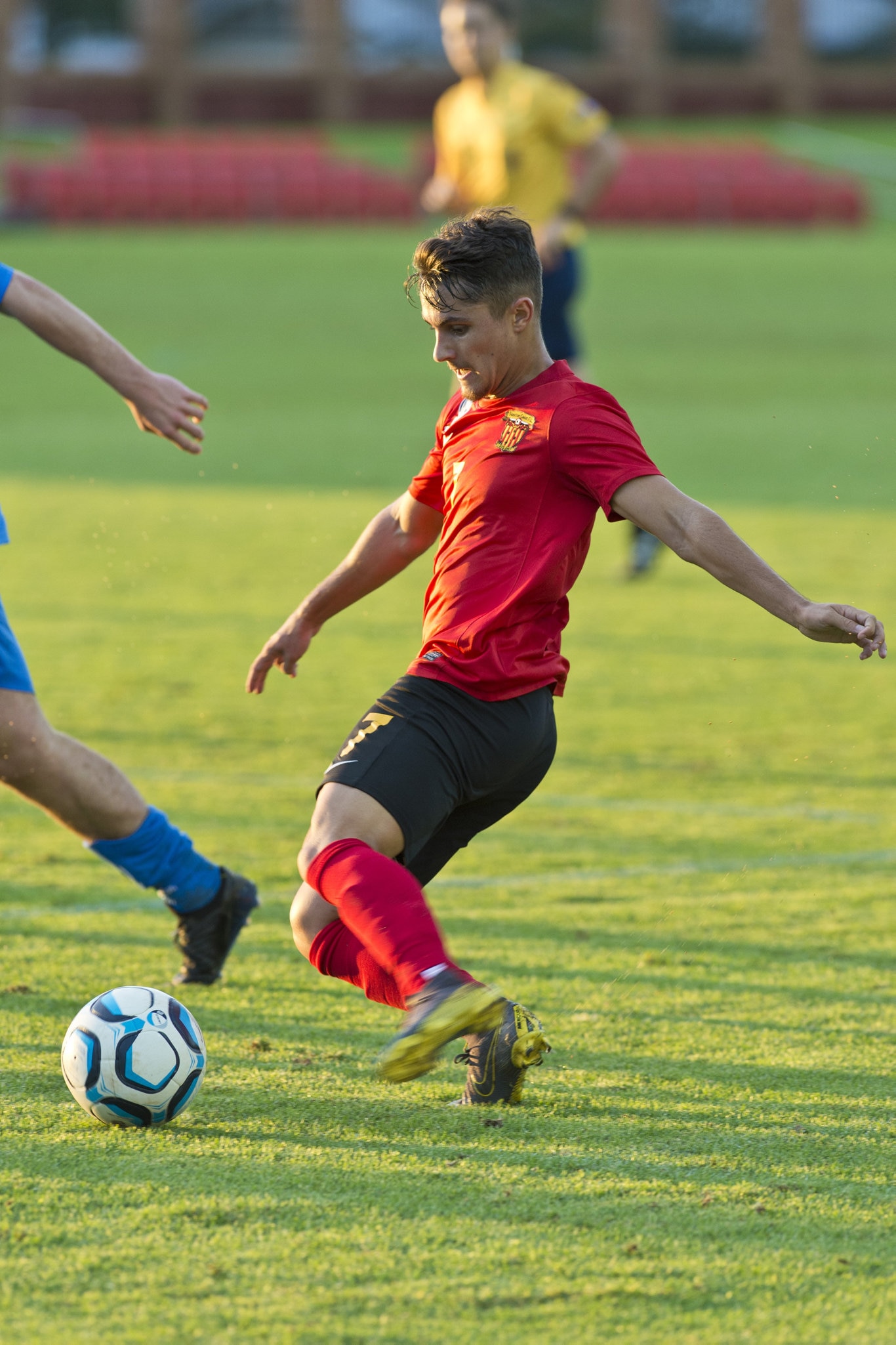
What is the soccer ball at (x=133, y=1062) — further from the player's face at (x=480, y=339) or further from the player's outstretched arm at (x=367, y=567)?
the player's face at (x=480, y=339)

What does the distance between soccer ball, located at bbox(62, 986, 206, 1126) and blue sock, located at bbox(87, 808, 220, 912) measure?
2.11 feet

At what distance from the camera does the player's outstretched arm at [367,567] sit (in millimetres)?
3666

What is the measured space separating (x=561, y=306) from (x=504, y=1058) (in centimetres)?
634

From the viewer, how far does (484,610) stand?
10.9 feet

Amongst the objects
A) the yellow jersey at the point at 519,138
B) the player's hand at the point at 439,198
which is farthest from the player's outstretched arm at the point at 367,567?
the yellow jersey at the point at 519,138

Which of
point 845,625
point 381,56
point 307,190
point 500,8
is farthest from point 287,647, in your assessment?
point 381,56

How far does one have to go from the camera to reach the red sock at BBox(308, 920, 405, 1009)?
3.21 meters

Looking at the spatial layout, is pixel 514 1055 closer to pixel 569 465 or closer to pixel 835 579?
pixel 569 465

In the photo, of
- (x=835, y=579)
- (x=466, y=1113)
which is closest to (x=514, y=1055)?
(x=466, y=1113)

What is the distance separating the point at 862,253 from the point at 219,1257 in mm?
30317

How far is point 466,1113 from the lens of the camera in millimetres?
3254

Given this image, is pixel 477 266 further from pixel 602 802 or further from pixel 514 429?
pixel 602 802

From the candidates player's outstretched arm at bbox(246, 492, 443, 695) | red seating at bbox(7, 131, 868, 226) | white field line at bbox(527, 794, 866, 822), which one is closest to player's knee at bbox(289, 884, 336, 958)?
player's outstretched arm at bbox(246, 492, 443, 695)

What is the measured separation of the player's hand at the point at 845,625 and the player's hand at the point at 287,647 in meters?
1.19
